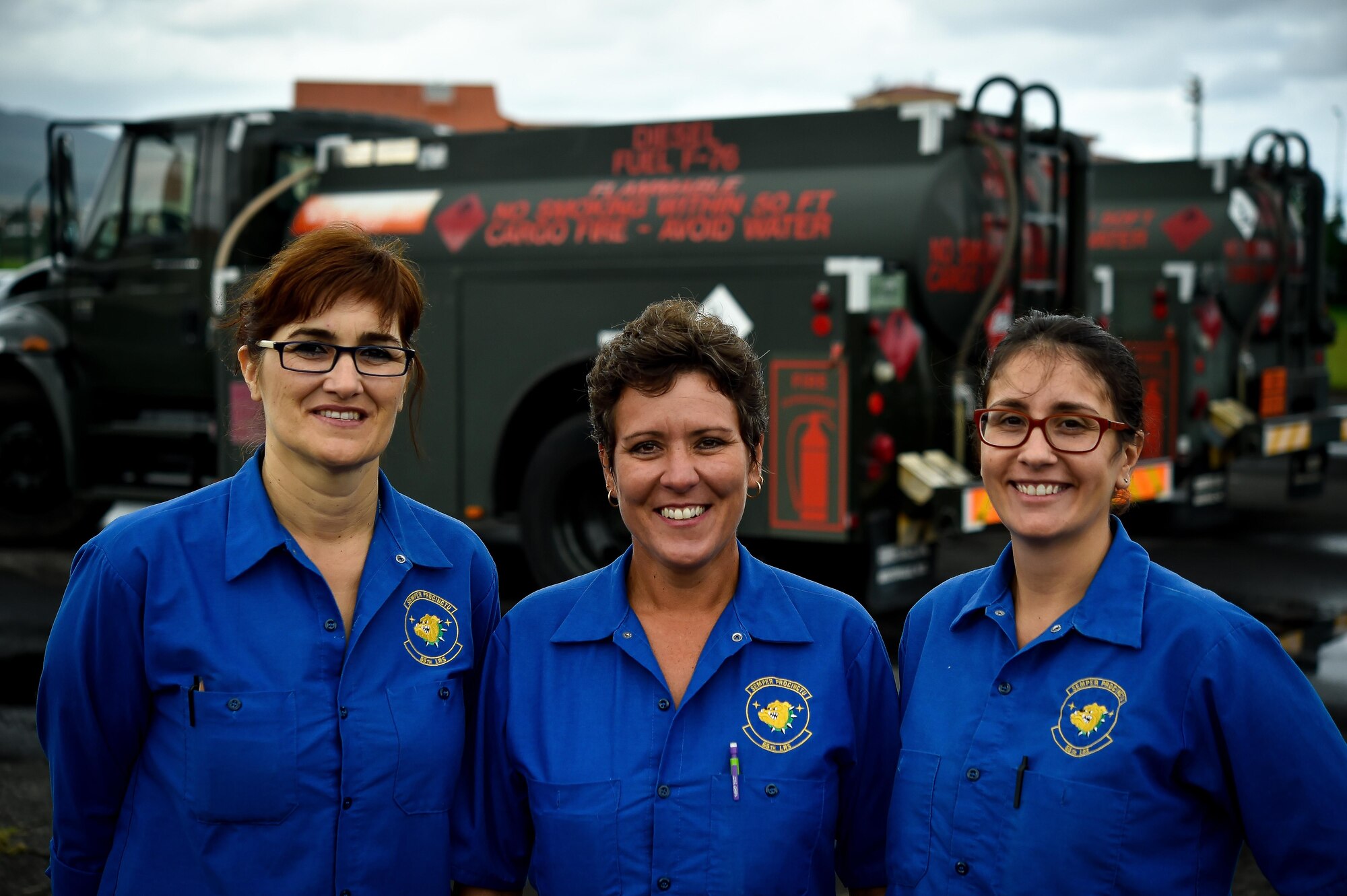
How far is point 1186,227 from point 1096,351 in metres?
8.54

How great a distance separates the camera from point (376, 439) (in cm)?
238

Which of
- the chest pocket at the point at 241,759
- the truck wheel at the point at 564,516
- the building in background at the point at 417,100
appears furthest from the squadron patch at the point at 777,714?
the building in background at the point at 417,100

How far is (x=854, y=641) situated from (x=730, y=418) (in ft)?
1.35

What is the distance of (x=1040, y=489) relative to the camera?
2164 mm

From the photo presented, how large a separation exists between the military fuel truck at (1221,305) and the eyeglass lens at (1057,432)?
635 cm

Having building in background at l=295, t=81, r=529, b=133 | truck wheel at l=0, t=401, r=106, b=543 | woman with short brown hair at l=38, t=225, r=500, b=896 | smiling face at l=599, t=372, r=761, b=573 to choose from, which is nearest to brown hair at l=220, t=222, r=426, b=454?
woman with short brown hair at l=38, t=225, r=500, b=896

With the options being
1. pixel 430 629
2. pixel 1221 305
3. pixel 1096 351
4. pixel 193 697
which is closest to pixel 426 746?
pixel 430 629

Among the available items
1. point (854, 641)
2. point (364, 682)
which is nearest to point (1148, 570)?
point (854, 641)

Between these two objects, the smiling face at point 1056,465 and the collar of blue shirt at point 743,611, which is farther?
the collar of blue shirt at point 743,611

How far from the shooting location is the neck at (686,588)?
7.64 feet

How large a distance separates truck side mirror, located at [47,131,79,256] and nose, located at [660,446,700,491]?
7.13 meters

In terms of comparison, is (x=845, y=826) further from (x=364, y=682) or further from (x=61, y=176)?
(x=61, y=176)

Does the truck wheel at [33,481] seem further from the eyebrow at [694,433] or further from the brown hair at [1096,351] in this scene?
the brown hair at [1096,351]

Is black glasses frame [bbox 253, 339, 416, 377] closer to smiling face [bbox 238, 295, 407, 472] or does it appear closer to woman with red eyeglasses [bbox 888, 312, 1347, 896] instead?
smiling face [bbox 238, 295, 407, 472]
